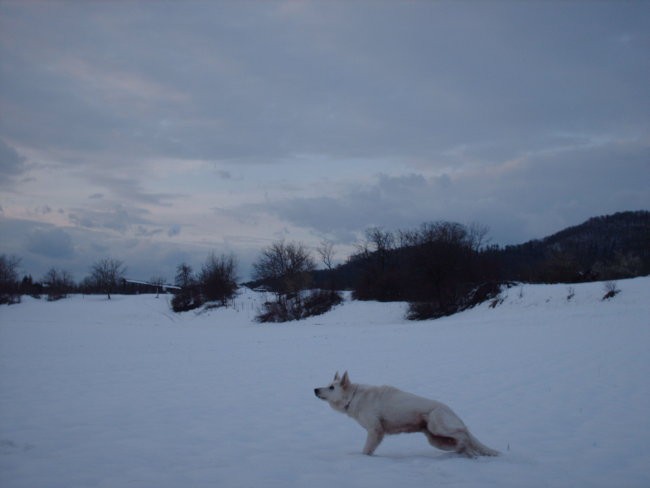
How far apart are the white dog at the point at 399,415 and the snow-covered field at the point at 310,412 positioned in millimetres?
231

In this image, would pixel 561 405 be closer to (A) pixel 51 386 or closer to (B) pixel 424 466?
(B) pixel 424 466

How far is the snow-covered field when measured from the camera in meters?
5.36

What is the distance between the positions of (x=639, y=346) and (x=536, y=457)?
457 inches

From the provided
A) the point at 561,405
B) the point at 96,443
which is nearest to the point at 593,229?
the point at 561,405

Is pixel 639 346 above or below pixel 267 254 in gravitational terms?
below

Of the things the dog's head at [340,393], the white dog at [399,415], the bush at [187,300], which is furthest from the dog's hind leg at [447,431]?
the bush at [187,300]

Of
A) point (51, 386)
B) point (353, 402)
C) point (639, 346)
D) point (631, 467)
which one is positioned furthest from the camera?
point (639, 346)

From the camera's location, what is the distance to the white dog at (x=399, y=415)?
5.80 metres

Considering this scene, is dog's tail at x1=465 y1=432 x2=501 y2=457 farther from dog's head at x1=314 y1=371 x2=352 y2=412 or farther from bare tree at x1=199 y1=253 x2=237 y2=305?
bare tree at x1=199 y1=253 x2=237 y2=305

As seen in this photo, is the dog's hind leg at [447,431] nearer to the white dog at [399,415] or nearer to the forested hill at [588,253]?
the white dog at [399,415]

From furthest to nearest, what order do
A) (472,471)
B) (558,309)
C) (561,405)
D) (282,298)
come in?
(282,298)
(558,309)
(561,405)
(472,471)

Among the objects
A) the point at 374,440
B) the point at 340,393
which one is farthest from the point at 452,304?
the point at 374,440

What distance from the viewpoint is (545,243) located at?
329 feet

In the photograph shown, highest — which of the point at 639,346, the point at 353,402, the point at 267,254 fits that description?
Result: the point at 267,254
